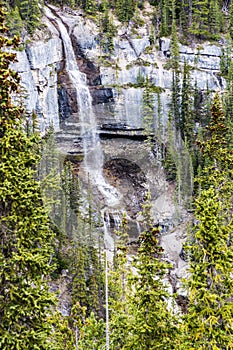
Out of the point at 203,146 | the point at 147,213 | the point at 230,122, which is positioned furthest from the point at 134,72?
the point at 147,213

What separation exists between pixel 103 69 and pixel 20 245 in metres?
52.8

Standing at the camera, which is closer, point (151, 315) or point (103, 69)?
point (151, 315)

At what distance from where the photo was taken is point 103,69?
60.2 meters

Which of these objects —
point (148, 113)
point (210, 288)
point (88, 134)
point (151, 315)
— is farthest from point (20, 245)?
point (148, 113)

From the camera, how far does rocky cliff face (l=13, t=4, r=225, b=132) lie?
180 ft

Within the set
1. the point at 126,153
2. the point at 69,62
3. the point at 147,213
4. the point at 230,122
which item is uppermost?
the point at 69,62

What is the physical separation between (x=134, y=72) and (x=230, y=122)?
17.8m

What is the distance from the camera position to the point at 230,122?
171 feet

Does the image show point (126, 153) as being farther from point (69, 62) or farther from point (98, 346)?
point (98, 346)

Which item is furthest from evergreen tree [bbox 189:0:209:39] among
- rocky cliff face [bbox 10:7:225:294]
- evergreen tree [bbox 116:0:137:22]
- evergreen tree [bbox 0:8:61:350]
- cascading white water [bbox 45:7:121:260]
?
evergreen tree [bbox 0:8:61:350]

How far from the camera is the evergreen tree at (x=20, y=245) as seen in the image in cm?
984

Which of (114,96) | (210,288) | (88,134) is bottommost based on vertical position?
(88,134)

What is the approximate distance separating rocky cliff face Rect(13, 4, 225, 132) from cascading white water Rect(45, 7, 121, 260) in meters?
0.91

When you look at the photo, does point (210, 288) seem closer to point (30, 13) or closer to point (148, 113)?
point (148, 113)
